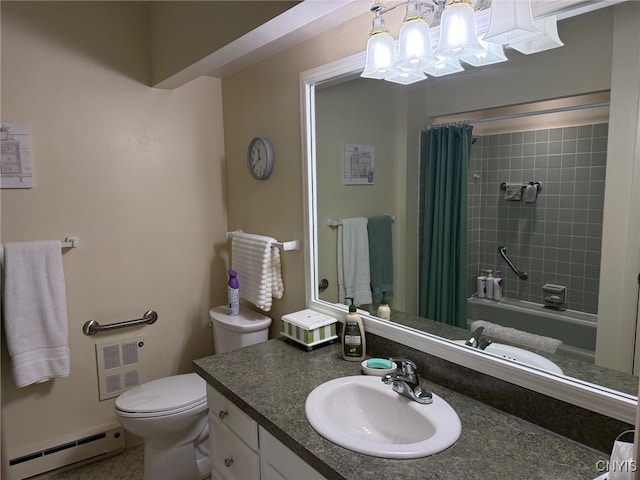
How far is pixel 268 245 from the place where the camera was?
6.60 feet

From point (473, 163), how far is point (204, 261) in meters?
1.67

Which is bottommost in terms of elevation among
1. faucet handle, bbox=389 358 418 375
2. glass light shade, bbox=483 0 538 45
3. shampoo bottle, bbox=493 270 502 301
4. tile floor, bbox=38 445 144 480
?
tile floor, bbox=38 445 144 480

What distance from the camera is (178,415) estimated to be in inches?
73.3

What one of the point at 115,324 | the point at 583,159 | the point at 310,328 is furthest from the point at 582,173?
the point at 115,324

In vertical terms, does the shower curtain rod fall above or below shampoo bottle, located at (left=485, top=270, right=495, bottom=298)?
above

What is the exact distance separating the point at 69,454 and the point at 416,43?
2.48 m

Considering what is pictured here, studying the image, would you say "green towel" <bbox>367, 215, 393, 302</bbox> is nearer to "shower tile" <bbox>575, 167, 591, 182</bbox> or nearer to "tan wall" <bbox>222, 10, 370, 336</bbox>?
"tan wall" <bbox>222, 10, 370, 336</bbox>

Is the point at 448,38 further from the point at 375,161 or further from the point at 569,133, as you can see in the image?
the point at 375,161

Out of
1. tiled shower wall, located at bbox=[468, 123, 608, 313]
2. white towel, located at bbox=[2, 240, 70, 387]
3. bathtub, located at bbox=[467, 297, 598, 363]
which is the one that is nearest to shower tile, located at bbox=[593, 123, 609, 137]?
tiled shower wall, located at bbox=[468, 123, 608, 313]

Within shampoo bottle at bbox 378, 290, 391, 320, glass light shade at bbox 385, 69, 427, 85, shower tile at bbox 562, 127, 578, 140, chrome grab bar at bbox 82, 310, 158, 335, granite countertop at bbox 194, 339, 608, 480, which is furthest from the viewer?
chrome grab bar at bbox 82, 310, 158, 335

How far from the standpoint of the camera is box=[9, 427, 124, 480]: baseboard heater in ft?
6.68

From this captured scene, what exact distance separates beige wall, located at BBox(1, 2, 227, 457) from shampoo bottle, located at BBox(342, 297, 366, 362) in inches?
49.9

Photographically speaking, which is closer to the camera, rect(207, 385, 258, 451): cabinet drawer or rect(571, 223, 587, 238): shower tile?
rect(571, 223, 587, 238): shower tile

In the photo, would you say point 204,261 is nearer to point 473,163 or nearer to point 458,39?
point 473,163
